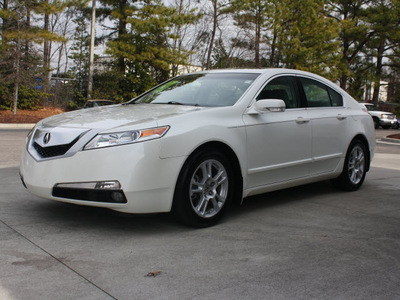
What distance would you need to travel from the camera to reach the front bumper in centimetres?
408

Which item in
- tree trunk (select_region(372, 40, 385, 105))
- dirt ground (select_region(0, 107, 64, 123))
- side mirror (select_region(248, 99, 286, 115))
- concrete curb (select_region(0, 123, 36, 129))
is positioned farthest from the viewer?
tree trunk (select_region(372, 40, 385, 105))

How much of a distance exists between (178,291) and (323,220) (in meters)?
2.44

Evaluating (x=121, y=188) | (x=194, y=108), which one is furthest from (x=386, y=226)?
(x=121, y=188)

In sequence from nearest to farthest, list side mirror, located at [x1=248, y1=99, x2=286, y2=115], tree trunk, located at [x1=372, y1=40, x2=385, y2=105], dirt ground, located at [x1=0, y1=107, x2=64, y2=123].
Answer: side mirror, located at [x1=248, y1=99, x2=286, y2=115], dirt ground, located at [x1=0, y1=107, x2=64, y2=123], tree trunk, located at [x1=372, y1=40, x2=385, y2=105]

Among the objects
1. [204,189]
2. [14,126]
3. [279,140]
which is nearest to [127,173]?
[204,189]

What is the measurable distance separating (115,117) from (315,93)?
2.79 meters

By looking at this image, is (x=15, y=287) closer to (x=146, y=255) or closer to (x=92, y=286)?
(x=92, y=286)

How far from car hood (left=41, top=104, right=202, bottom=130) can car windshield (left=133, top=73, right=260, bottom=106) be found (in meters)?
0.28

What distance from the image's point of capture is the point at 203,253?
12.7 ft

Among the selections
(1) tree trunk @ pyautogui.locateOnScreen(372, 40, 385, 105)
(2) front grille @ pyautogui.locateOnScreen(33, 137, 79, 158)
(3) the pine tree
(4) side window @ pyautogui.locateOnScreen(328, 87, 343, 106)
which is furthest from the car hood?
(1) tree trunk @ pyautogui.locateOnScreen(372, 40, 385, 105)

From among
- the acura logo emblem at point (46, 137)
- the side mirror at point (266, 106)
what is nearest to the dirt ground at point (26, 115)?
the acura logo emblem at point (46, 137)

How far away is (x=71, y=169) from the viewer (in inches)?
163

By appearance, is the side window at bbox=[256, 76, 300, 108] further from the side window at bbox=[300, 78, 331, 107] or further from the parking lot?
the parking lot

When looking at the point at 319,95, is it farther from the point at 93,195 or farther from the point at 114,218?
the point at 93,195
